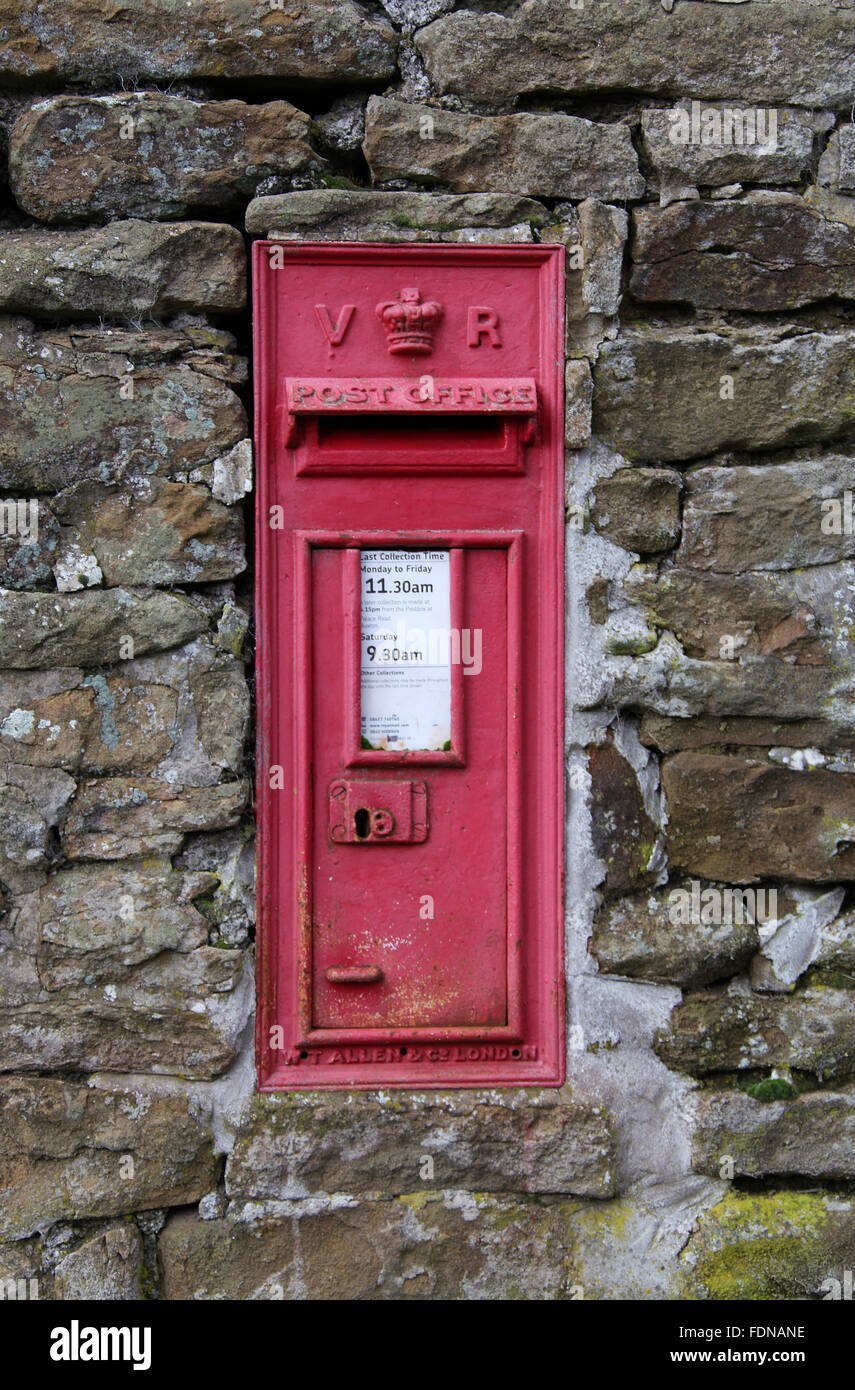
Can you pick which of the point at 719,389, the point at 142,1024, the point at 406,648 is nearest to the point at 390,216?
the point at 719,389

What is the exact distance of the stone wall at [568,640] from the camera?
2.06 m

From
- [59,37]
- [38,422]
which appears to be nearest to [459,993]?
[38,422]

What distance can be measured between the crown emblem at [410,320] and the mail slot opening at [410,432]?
157 mm

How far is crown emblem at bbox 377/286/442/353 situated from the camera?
82.1 inches

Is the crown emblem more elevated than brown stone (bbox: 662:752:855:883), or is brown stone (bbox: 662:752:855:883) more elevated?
the crown emblem

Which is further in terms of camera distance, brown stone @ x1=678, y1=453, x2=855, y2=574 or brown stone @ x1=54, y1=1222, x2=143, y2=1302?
brown stone @ x1=678, y1=453, x2=855, y2=574

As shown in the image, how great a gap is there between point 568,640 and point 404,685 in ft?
1.27

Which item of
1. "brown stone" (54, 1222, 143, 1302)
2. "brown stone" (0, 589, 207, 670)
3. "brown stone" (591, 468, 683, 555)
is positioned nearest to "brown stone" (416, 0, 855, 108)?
"brown stone" (591, 468, 683, 555)

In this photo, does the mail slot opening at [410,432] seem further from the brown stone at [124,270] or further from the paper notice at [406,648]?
the brown stone at [124,270]

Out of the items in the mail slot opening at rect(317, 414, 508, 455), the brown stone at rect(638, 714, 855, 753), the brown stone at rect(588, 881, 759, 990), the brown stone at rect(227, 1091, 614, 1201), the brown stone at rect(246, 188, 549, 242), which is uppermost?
the brown stone at rect(246, 188, 549, 242)

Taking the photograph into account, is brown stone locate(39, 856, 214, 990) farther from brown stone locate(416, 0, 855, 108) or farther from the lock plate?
brown stone locate(416, 0, 855, 108)

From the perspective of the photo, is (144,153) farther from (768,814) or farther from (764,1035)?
(764,1035)

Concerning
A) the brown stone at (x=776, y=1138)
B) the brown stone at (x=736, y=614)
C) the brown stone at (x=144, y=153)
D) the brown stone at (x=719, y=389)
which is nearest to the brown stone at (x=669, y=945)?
the brown stone at (x=776, y=1138)

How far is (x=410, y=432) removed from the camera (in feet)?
6.91
